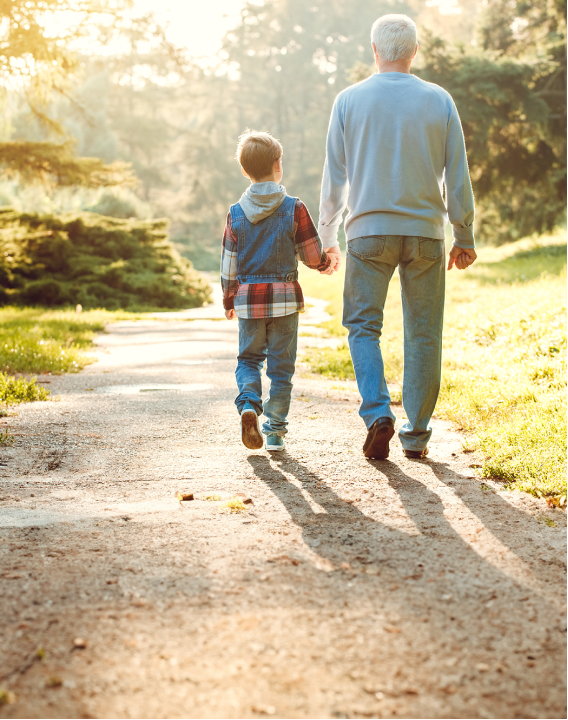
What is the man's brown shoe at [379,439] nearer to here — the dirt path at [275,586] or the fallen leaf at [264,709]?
the dirt path at [275,586]

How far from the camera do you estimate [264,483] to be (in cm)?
338

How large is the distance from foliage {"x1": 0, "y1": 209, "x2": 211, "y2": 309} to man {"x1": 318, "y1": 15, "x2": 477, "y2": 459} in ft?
38.0

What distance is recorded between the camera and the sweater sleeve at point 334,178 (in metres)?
3.76

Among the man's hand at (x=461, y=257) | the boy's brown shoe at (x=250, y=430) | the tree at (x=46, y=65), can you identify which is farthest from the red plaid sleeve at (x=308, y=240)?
the tree at (x=46, y=65)

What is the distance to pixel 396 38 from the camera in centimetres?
367

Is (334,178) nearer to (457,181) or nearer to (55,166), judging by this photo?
(457,181)

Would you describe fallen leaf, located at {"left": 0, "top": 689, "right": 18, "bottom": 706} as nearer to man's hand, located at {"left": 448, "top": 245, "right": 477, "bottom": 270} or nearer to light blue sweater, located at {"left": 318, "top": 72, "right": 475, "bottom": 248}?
light blue sweater, located at {"left": 318, "top": 72, "right": 475, "bottom": 248}

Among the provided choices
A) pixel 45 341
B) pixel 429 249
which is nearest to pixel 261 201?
pixel 429 249

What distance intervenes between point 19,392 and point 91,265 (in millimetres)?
10774

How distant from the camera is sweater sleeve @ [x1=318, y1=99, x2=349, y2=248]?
12.3ft

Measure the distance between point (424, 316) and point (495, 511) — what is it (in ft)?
3.77

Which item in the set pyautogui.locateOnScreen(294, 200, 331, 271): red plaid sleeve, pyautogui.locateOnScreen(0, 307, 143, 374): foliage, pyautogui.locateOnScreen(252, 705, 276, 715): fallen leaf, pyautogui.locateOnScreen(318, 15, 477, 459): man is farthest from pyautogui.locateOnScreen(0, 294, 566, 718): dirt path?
Result: pyautogui.locateOnScreen(0, 307, 143, 374): foliage

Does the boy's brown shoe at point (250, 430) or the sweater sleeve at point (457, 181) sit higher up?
the sweater sleeve at point (457, 181)

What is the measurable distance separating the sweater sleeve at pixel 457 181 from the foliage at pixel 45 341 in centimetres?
439
